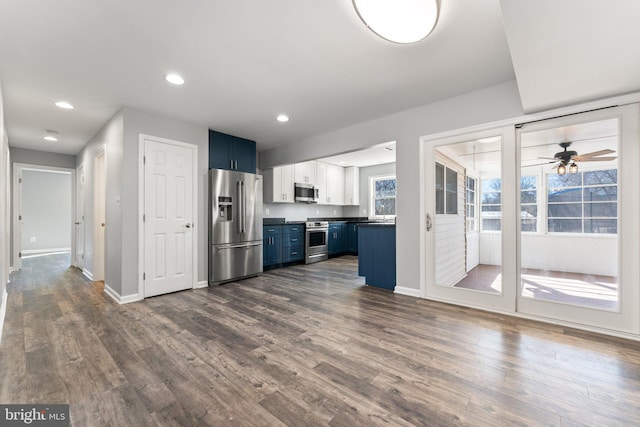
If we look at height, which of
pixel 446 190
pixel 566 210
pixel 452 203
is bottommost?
pixel 566 210

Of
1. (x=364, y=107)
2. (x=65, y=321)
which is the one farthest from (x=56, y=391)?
(x=364, y=107)

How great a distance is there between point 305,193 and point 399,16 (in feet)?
16.3

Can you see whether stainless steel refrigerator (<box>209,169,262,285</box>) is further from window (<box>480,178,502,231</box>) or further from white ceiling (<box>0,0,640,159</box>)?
window (<box>480,178,502,231</box>)

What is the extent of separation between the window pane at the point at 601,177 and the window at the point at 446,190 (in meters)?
1.21

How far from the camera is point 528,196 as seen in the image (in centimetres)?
279

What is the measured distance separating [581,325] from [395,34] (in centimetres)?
299

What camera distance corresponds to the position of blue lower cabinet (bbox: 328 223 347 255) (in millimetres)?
6777

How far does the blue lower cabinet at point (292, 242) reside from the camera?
5.68 metres

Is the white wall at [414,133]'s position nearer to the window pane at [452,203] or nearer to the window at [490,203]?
the window pane at [452,203]

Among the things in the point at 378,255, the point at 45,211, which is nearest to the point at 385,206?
the point at 378,255

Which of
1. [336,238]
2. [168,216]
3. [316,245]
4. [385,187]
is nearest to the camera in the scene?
[168,216]

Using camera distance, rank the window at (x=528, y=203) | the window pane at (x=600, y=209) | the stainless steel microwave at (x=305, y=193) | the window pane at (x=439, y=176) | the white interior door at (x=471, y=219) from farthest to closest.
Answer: the stainless steel microwave at (x=305, y=193), the window pane at (x=439, y=176), the white interior door at (x=471, y=219), the window at (x=528, y=203), the window pane at (x=600, y=209)

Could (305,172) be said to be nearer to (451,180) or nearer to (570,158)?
(451,180)

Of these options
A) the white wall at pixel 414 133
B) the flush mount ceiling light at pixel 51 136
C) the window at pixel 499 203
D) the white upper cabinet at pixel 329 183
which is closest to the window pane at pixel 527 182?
the window at pixel 499 203
